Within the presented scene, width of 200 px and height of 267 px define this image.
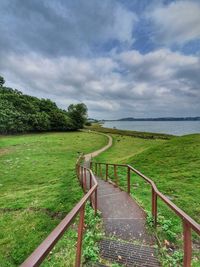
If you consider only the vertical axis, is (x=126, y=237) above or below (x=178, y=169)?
above

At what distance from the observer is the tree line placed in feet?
164

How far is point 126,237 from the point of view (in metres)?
4.70

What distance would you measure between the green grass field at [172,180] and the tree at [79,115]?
54416 millimetres

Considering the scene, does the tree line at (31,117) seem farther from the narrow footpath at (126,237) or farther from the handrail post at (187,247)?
the handrail post at (187,247)

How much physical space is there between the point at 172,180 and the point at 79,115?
2573 inches

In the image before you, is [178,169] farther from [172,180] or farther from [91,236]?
[91,236]

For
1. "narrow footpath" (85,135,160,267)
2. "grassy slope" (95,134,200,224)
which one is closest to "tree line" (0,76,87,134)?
"grassy slope" (95,134,200,224)

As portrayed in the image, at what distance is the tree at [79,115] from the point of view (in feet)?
235

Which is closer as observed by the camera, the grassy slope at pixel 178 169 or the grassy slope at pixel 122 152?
the grassy slope at pixel 178 169

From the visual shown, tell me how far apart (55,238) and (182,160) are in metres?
13.2

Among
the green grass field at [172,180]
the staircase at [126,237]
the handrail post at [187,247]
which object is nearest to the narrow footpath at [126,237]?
the staircase at [126,237]

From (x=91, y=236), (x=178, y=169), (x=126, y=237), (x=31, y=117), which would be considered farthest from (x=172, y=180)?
(x=31, y=117)

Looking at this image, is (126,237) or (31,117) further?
(31,117)

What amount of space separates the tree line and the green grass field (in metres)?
39.4
